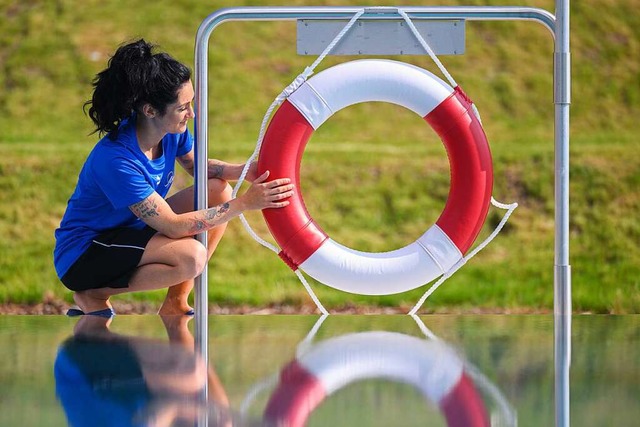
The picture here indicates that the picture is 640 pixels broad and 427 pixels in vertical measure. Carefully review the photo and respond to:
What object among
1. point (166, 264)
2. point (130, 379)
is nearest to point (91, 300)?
point (166, 264)

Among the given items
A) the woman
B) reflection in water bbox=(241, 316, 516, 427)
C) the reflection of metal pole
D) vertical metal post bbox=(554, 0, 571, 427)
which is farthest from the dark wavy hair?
the reflection of metal pole

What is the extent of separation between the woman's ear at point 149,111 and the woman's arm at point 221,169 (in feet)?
0.81

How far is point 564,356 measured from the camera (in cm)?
251

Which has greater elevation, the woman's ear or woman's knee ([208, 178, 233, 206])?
the woman's ear

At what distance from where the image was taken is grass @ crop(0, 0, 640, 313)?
5820 mm

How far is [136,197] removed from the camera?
8.91ft

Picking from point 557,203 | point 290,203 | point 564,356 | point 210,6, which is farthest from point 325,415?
point 210,6

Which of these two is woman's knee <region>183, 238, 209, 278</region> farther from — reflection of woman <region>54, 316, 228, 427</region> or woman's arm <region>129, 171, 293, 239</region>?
reflection of woman <region>54, 316, 228, 427</region>

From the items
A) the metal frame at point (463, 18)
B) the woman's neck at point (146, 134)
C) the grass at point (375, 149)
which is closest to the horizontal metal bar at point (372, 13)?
the metal frame at point (463, 18)

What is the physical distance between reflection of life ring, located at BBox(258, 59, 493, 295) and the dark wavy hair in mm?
319

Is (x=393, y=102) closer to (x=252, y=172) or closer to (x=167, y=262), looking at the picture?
(x=252, y=172)

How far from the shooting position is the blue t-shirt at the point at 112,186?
273 centimetres

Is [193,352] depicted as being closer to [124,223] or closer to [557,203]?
[124,223]

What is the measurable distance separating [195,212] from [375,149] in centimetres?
417
